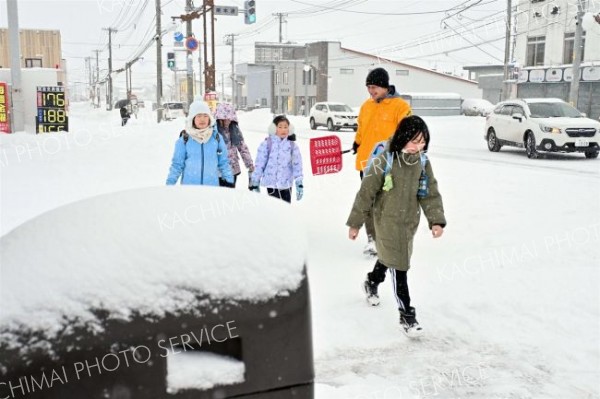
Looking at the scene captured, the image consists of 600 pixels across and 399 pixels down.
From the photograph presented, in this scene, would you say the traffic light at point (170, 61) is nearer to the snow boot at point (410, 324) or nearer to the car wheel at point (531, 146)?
the car wheel at point (531, 146)

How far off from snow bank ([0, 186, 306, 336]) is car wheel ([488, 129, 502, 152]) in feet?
55.4

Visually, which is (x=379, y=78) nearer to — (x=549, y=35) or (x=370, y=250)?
(x=370, y=250)

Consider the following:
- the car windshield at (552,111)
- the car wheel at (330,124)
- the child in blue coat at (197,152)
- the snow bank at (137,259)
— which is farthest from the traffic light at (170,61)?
the snow bank at (137,259)

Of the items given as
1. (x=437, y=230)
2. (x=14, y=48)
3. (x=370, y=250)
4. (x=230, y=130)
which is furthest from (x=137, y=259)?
(x=14, y=48)

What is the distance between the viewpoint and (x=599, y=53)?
33.1m

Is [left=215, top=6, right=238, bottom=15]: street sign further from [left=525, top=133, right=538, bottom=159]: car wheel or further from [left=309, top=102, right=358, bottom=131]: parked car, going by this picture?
[left=525, top=133, right=538, bottom=159]: car wheel

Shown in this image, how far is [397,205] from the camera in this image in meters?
3.96

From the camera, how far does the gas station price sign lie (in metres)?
22.0

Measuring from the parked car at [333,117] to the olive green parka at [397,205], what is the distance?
2521 cm

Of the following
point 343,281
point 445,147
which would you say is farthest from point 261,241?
point 445,147

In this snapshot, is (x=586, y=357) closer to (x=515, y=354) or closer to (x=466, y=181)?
(x=515, y=354)

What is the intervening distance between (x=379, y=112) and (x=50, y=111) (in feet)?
64.6

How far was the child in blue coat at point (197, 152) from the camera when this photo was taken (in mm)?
5402

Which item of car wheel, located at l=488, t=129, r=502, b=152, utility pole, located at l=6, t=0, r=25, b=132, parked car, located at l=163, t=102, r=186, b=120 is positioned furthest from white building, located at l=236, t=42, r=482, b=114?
car wheel, located at l=488, t=129, r=502, b=152
